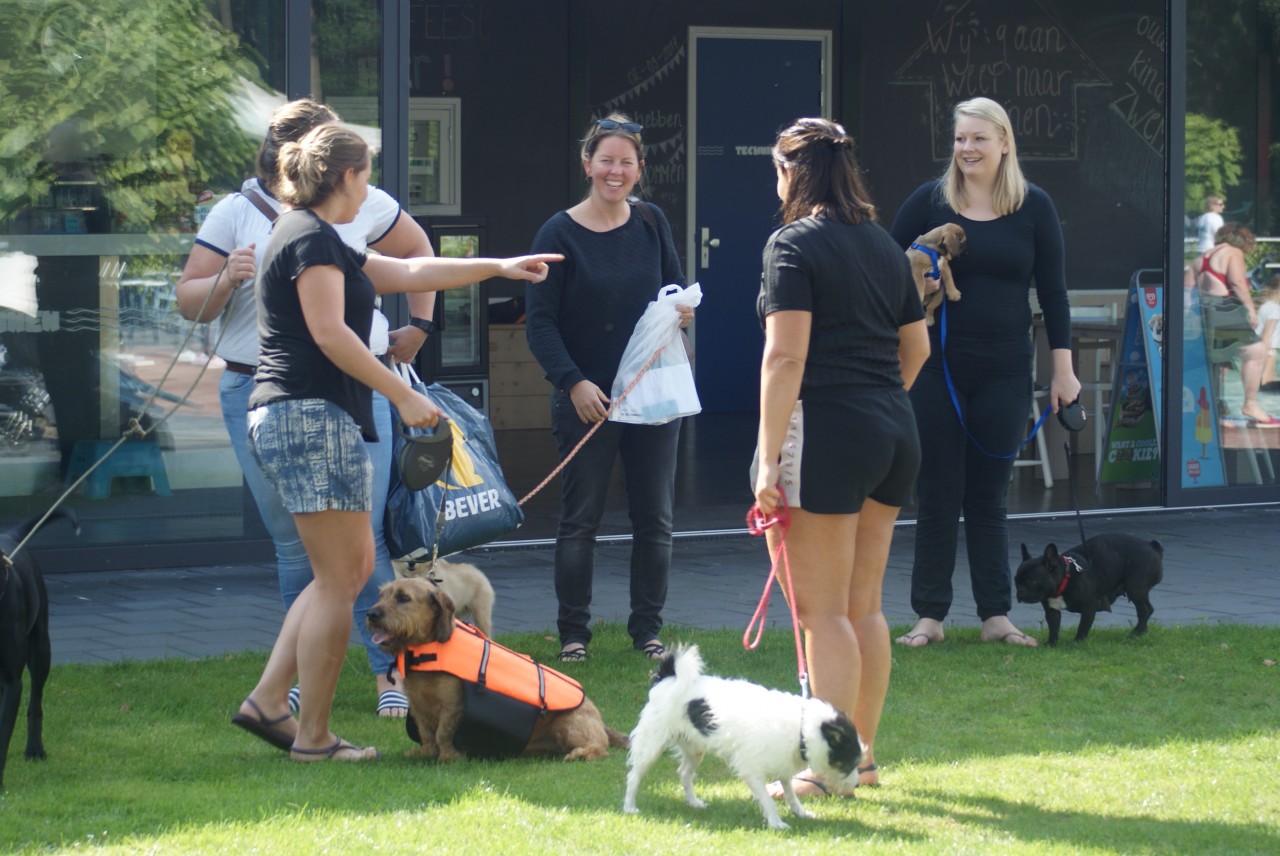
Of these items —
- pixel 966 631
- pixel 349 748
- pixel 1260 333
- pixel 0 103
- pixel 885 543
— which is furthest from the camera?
pixel 1260 333

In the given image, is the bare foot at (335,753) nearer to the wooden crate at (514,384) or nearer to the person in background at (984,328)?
the person in background at (984,328)

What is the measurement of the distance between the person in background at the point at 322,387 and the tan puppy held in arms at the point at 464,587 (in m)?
1.11

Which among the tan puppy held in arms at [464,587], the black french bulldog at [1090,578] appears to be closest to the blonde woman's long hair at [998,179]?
the black french bulldog at [1090,578]

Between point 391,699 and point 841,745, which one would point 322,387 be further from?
point 841,745

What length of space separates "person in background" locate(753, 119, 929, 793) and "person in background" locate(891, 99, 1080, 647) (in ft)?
6.16

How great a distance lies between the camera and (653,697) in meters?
3.91

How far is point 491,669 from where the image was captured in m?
4.51

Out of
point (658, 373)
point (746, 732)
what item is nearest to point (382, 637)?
point (746, 732)

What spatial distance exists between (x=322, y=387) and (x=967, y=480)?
286 centimetres

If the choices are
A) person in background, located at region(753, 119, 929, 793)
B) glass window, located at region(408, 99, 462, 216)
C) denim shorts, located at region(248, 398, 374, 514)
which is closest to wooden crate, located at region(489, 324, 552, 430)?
glass window, located at region(408, 99, 462, 216)

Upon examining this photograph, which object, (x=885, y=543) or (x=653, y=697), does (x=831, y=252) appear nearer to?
(x=885, y=543)

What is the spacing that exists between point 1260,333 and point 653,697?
711cm

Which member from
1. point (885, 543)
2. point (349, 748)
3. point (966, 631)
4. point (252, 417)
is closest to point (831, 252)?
point (885, 543)

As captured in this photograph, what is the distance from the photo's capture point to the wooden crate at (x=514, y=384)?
12898 millimetres
